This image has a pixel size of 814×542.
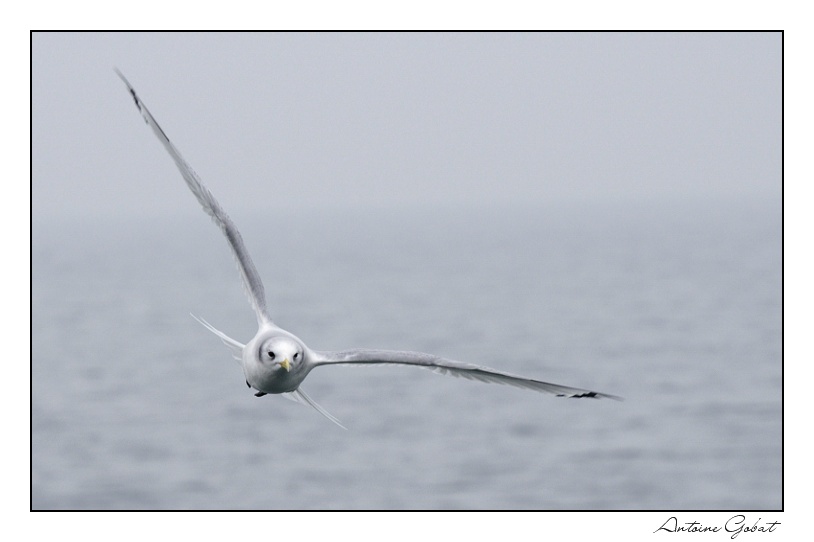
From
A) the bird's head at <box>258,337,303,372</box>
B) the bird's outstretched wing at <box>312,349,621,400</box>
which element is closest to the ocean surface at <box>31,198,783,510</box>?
the bird's outstretched wing at <box>312,349,621,400</box>

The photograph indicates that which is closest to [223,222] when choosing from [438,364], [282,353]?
→ [282,353]

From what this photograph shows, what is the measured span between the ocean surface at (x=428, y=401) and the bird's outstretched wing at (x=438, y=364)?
2087 centimetres

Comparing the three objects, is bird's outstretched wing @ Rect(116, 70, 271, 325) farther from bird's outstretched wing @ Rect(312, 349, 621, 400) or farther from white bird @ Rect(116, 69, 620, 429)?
bird's outstretched wing @ Rect(312, 349, 621, 400)

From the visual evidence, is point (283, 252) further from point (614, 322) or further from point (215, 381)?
point (215, 381)

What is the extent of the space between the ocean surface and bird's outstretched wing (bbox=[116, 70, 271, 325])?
67.4ft

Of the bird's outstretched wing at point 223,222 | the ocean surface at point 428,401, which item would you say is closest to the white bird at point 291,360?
the bird's outstretched wing at point 223,222

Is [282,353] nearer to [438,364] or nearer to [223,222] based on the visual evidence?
[438,364]

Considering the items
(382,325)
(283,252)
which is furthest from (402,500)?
(283,252)

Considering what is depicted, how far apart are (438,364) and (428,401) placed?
115 ft

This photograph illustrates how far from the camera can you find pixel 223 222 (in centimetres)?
1283

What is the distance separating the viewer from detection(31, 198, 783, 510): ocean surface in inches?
1394

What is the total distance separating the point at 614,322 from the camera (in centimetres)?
7075

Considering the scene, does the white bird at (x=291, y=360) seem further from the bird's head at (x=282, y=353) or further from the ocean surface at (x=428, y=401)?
the ocean surface at (x=428, y=401)

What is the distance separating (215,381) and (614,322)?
24.8 m
